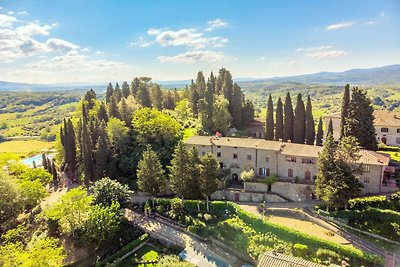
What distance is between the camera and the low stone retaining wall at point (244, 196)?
47750 mm

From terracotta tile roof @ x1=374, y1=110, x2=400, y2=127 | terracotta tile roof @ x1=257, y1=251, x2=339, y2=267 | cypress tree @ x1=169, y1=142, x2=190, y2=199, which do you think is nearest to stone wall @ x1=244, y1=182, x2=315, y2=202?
cypress tree @ x1=169, y1=142, x2=190, y2=199

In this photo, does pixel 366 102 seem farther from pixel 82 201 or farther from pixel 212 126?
pixel 82 201

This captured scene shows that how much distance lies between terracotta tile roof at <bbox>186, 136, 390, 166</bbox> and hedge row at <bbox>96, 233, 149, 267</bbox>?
19.4m

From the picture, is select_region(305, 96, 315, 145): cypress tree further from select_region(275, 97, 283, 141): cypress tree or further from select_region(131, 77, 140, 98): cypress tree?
select_region(131, 77, 140, 98): cypress tree

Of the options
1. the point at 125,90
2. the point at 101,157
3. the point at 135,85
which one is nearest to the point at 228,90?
the point at 101,157

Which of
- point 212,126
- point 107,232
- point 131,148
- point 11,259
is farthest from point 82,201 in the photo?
point 212,126

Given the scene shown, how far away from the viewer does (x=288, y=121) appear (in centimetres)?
6284

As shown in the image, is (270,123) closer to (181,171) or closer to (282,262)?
(181,171)

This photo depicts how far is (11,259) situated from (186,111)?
2220 inches

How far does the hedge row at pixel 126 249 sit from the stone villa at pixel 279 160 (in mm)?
17961

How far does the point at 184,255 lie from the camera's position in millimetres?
39938

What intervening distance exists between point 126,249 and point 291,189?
25.7 meters

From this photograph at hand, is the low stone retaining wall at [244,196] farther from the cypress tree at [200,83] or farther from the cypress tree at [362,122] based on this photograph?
the cypress tree at [200,83]

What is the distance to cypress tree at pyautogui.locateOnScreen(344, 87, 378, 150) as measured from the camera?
50781 millimetres
